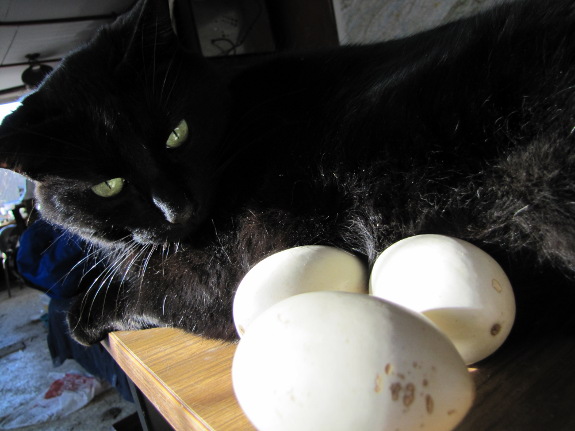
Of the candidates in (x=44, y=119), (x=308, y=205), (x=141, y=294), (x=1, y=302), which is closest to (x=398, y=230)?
(x=308, y=205)

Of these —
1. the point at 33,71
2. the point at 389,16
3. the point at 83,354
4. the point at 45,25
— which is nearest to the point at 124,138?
the point at 389,16

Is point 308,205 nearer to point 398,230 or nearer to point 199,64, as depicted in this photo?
point 398,230

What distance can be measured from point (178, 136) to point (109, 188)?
0.47 feet

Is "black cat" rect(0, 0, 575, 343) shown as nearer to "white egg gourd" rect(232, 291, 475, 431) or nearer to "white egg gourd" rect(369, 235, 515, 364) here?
"white egg gourd" rect(369, 235, 515, 364)

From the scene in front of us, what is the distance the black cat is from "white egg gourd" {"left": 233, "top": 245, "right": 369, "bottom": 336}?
2.4 inches

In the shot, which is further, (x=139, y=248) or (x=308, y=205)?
(x=139, y=248)

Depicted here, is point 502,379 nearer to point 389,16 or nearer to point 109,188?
point 109,188

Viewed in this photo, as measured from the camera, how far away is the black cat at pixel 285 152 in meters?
0.46

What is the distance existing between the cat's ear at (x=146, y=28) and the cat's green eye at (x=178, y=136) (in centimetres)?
14

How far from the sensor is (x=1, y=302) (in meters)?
3.39

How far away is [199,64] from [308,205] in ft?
1.36

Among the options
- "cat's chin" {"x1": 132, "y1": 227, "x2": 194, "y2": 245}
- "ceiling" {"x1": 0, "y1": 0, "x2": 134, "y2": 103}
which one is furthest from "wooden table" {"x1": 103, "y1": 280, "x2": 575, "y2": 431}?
"ceiling" {"x1": 0, "y1": 0, "x2": 134, "y2": 103}

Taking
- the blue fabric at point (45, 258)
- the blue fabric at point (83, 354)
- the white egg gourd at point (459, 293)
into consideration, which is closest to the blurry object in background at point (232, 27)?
the blue fabric at point (45, 258)

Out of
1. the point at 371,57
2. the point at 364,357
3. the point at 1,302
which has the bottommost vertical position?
the point at 1,302
